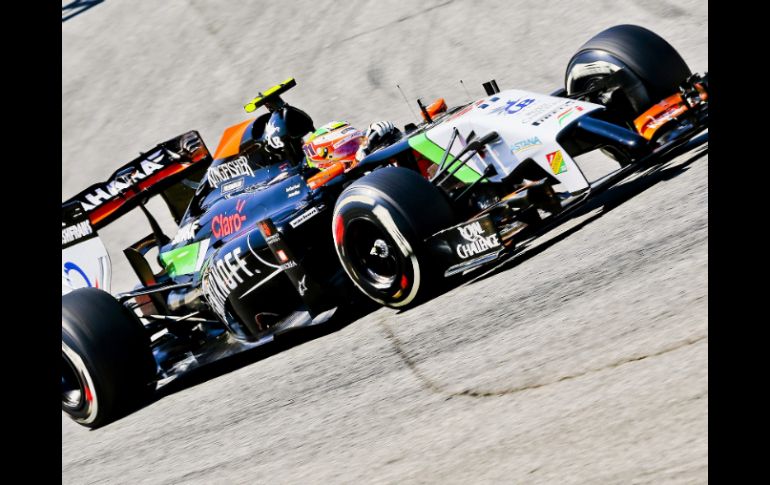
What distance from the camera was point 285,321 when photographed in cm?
679

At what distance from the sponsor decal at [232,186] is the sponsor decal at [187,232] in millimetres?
366

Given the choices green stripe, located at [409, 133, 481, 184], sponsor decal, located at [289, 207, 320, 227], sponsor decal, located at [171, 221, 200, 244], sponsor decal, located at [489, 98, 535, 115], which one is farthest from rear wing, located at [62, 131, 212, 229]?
sponsor decal, located at [489, 98, 535, 115]

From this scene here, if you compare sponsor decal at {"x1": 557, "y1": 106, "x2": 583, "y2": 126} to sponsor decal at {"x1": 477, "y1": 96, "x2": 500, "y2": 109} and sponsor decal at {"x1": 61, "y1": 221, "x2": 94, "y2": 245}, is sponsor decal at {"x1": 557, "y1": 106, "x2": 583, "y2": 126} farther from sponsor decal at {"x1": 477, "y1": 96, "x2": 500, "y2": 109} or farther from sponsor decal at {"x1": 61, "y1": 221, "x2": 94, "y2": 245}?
sponsor decal at {"x1": 61, "y1": 221, "x2": 94, "y2": 245}

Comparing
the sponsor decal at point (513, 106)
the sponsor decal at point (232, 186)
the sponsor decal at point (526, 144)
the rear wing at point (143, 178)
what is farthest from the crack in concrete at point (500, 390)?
the rear wing at point (143, 178)

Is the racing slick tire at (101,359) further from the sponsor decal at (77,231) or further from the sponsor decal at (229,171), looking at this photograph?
→ the sponsor decal at (229,171)

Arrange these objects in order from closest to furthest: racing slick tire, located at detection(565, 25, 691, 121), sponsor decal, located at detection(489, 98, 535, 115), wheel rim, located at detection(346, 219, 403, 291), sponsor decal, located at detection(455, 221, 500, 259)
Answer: sponsor decal, located at detection(455, 221, 500, 259) < wheel rim, located at detection(346, 219, 403, 291) < sponsor decal, located at detection(489, 98, 535, 115) < racing slick tire, located at detection(565, 25, 691, 121)

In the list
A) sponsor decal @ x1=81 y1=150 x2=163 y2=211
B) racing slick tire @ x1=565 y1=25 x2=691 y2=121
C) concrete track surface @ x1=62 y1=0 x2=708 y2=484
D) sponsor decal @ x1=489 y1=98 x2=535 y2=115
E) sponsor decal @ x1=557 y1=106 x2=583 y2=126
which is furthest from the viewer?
sponsor decal @ x1=81 y1=150 x2=163 y2=211

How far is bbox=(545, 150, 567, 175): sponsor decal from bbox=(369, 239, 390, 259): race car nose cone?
121 centimetres

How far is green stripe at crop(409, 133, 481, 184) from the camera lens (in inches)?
260

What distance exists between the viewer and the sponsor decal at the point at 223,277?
22.4 ft

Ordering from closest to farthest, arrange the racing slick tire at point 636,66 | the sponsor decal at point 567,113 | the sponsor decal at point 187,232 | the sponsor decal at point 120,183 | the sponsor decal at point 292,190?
the sponsor decal at point 567,113, the racing slick tire at point 636,66, the sponsor decal at point 292,190, the sponsor decal at point 187,232, the sponsor decal at point 120,183

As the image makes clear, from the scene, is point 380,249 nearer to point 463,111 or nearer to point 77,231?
point 463,111

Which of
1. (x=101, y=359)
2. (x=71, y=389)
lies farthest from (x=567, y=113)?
(x=71, y=389)
